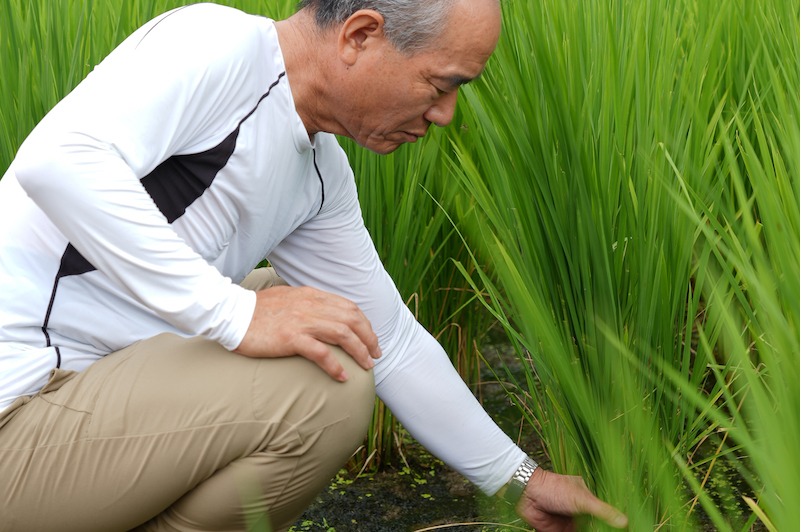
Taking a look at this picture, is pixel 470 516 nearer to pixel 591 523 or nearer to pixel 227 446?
pixel 591 523

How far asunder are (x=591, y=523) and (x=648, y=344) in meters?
→ 0.30

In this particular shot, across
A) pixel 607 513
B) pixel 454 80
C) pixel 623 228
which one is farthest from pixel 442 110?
pixel 607 513

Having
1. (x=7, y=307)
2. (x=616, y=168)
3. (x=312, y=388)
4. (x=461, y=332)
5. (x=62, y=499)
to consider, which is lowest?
(x=461, y=332)

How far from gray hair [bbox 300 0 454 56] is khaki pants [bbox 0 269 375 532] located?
45cm

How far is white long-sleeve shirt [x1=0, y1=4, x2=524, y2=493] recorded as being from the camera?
93cm

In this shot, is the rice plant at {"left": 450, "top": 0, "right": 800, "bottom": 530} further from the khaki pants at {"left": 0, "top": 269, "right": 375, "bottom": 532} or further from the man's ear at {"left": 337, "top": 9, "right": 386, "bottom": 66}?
the khaki pants at {"left": 0, "top": 269, "right": 375, "bottom": 532}

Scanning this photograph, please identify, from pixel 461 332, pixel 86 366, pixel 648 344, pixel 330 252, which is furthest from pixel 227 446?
pixel 461 332

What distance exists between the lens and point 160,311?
96 cm

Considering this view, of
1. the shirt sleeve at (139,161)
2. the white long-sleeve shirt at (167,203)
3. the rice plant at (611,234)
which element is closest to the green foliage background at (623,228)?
the rice plant at (611,234)

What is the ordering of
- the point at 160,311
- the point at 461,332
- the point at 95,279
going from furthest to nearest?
the point at 461,332, the point at 95,279, the point at 160,311

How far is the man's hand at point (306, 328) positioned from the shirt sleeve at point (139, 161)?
28mm

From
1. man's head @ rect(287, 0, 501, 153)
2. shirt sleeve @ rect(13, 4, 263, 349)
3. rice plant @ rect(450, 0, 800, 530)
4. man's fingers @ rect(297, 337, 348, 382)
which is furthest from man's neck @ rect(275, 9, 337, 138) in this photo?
man's fingers @ rect(297, 337, 348, 382)

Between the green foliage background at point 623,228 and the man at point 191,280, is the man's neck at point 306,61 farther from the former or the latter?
the green foliage background at point 623,228

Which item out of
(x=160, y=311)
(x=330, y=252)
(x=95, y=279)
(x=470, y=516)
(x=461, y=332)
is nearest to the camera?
(x=160, y=311)
